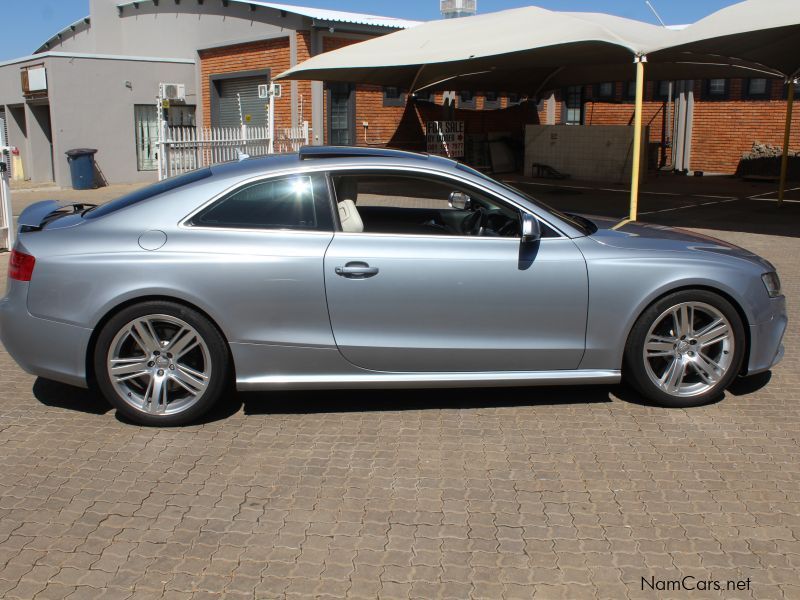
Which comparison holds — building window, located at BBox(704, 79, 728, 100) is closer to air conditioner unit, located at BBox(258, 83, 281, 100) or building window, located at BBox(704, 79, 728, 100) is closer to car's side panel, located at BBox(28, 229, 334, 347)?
air conditioner unit, located at BBox(258, 83, 281, 100)

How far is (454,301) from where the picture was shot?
472 cm

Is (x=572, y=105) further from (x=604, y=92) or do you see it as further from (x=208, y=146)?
(x=208, y=146)

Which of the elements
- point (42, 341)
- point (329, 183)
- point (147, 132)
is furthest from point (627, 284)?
point (147, 132)

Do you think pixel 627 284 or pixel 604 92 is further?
pixel 604 92

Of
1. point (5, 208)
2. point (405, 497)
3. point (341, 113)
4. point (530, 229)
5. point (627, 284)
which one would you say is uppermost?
point (341, 113)

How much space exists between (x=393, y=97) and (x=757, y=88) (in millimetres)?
Answer: 10953

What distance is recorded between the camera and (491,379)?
4.85m

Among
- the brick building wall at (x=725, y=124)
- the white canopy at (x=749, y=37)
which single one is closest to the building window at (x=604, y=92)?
the brick building wall at (x=725, y=124)

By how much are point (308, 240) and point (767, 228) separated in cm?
1109

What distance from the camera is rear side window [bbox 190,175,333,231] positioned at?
4770 mm

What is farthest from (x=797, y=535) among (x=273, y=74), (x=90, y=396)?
(x=273, y=74)

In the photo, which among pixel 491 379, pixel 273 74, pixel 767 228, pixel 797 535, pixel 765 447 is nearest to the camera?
pixel 797 535

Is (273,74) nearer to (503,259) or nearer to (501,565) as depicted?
(503,259)

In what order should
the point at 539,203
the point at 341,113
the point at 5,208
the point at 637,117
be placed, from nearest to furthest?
the point at 539,203
the point at 5,208
the point at 637,117
the point at 341,113
